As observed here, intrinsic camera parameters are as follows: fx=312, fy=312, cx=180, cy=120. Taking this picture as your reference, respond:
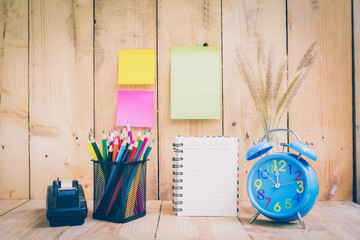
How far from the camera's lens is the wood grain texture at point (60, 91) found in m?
1.06

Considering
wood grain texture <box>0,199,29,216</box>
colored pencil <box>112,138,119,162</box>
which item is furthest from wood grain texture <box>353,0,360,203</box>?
wood grain texture <box>0,199,29,216</box>

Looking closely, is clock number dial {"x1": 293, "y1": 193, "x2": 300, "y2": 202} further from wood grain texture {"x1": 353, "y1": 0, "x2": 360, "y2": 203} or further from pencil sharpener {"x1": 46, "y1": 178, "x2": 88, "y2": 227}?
pencil sharpener {"x1": 46, "y1": 178, "x2": 88, "y2": 227}

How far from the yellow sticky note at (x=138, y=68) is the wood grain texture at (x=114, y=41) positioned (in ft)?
0.06

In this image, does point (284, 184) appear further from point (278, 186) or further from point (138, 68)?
point (138, 68)

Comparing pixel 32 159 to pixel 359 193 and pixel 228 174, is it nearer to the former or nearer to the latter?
pixel 228 174

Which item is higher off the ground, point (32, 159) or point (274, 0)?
point (274, 0)

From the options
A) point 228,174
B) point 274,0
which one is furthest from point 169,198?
point 274,0

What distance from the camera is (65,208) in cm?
79

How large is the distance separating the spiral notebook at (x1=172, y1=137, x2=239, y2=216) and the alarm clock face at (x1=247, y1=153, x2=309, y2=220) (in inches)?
2.8

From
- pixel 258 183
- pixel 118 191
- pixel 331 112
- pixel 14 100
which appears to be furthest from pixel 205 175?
pixel 14 100

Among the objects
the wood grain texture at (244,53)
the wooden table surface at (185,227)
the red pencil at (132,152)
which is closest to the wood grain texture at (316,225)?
the wooden table surface at (185,227)

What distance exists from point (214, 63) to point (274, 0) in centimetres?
30

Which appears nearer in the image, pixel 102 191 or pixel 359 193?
pixel 102 191

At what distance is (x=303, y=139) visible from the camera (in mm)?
1033
